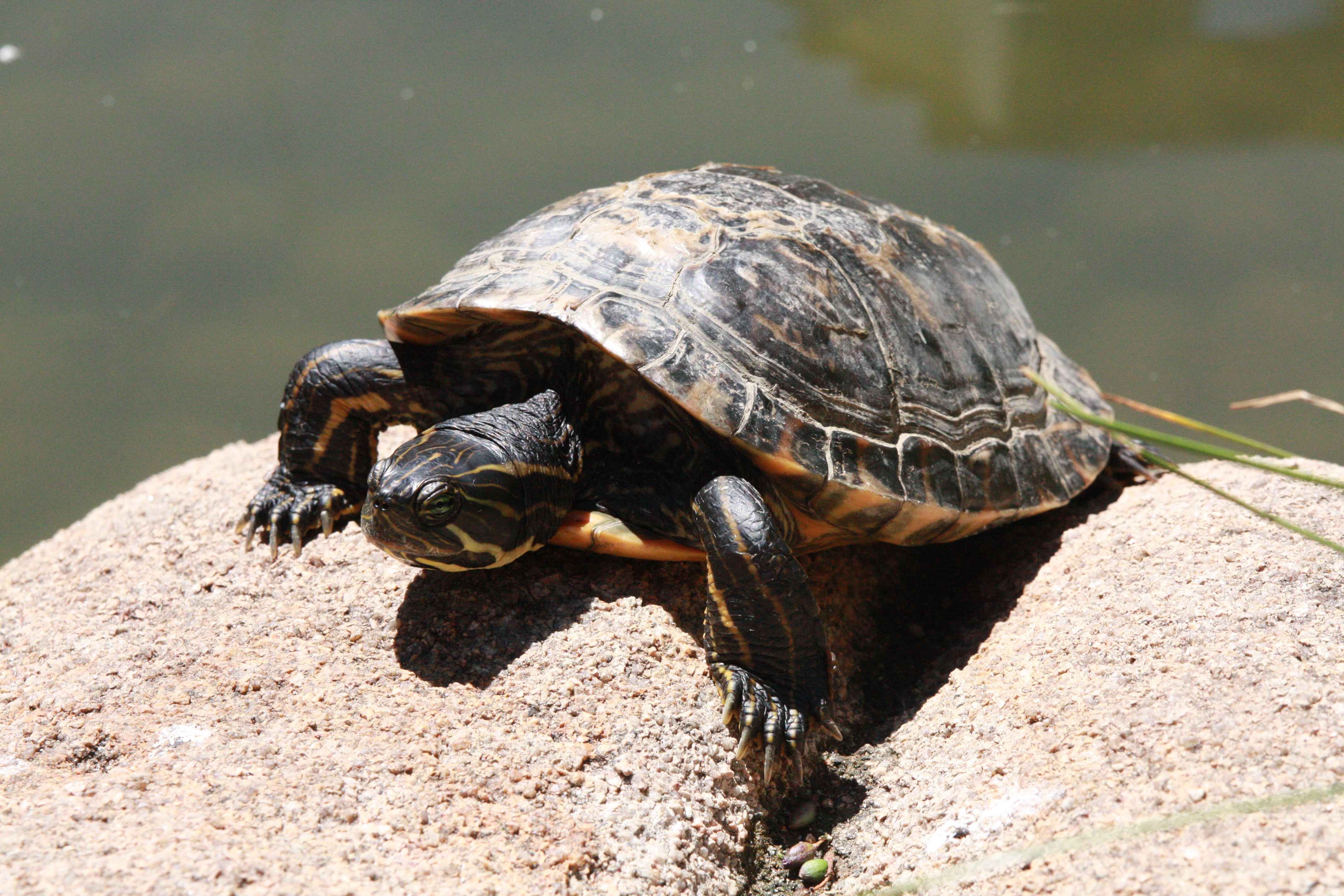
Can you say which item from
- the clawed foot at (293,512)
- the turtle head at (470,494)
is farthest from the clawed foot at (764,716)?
the clawed foot at (293,512)

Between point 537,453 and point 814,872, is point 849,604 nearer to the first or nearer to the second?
point 814,872

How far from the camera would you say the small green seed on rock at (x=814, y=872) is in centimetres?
292

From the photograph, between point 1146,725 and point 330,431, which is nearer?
point 1146,725

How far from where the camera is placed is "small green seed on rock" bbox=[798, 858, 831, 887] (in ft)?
9.58

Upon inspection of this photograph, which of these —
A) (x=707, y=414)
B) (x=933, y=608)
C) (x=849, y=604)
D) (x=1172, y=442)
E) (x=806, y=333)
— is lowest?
(x=933, y=608)

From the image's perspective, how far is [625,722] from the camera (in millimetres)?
3008

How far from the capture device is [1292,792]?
2334 mm

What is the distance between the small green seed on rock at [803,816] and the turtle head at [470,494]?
1229 mm

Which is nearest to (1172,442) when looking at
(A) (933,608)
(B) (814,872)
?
(B) (814,872)

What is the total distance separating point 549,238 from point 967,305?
1850mm

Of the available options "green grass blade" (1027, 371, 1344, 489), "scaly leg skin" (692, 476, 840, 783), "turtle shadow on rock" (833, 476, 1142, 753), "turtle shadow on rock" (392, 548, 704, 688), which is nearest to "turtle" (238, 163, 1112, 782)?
"scaly leg skin" (692, 476, 840, 783)

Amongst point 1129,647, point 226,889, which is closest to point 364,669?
point 226,889

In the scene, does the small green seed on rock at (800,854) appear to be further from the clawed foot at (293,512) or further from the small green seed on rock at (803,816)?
the clawed foot at (293,512)

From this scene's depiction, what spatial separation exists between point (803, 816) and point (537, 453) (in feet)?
4.84
